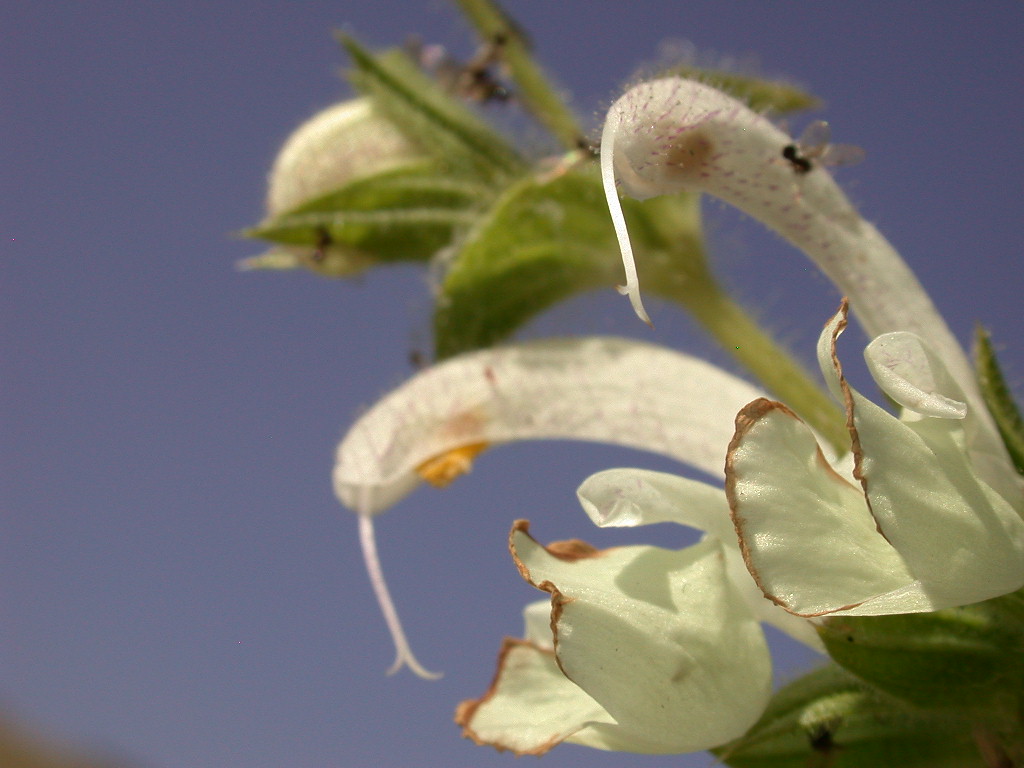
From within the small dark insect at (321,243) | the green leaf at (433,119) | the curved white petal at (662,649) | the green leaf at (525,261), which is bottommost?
the curved white petal at (662,649)

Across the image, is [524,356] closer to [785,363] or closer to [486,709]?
[785,363]

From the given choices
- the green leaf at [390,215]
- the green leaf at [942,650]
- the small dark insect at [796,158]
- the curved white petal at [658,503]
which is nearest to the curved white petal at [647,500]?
the curved white petal at [658,503]

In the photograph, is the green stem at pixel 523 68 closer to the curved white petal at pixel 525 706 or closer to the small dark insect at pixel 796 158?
the small dark insect at pixel 796 158

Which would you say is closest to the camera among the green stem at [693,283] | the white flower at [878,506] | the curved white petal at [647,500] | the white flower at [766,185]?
the white flower at [878,506]

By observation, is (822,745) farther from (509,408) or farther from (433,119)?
(433,119)

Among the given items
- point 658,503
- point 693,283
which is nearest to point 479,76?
point 693,283

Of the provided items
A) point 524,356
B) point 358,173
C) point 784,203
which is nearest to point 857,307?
point 784,203

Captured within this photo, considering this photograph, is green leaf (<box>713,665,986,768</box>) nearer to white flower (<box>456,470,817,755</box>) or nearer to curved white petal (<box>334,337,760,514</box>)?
white flower (<box>456,470,817,755</box>)
